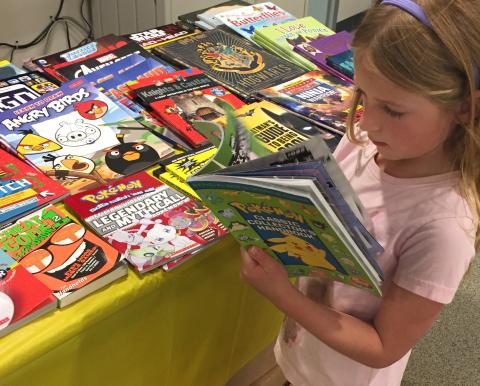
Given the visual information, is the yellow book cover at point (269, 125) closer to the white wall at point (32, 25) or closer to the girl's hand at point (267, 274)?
the girl's hand at point (267, 274)

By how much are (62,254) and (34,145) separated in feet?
1.02

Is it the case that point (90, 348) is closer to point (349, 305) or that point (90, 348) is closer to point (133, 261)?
point (133, 261)

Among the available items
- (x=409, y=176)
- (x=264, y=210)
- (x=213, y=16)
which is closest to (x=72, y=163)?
(x=264, y=210)

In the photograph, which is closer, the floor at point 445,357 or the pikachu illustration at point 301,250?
the pikachu illustration at point 301,250

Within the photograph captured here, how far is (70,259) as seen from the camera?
0.81 metres

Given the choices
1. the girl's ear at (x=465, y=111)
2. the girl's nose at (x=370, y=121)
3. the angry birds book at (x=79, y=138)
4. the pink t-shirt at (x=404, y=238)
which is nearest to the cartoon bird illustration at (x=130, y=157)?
the angry birds book at (x=79, y=138)

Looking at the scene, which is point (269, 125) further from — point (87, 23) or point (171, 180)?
point (87, 23)

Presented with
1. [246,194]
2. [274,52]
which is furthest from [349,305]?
[274,52]

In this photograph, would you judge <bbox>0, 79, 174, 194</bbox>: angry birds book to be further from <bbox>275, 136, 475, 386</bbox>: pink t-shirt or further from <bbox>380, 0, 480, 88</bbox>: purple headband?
<bbox>380, 0, 480, 88</bbox>: purple headband

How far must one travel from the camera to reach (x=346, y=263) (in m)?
0.68

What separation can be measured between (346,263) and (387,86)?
0.73ft

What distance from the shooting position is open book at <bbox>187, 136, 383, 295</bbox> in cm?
59

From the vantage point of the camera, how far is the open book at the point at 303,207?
586 millimetres

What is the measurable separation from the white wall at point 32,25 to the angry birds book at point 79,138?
1481 millimetres
